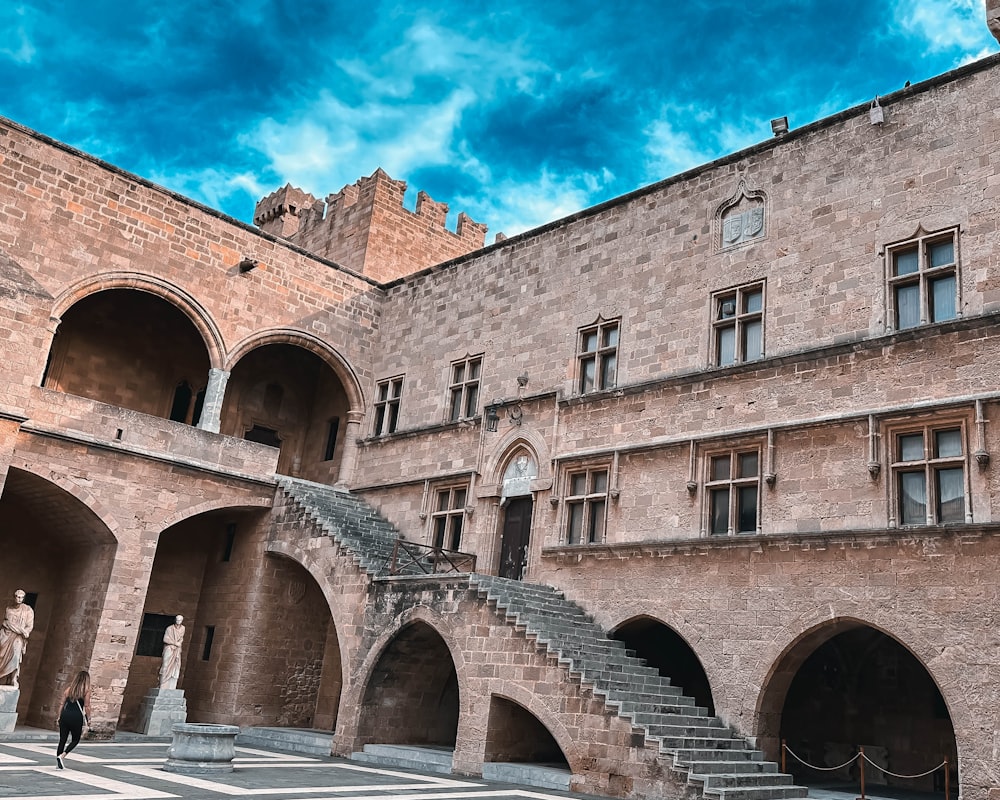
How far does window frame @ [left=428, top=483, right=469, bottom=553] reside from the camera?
19.1 metres

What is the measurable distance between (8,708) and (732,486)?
40.9 ft

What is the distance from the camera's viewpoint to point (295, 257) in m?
22.1

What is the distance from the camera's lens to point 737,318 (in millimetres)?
15664

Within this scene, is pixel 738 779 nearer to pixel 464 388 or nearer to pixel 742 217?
pixel 742 217

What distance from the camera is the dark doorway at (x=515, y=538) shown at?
17688mm

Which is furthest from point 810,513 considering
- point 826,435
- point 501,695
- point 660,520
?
point 501,695

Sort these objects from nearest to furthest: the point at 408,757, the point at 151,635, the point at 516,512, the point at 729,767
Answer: the point at 729,767
the point at 408,757
the point at 516,512
the point at 151,635

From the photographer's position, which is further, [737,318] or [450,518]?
[450,518]

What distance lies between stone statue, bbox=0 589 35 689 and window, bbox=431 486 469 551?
770 centimetres

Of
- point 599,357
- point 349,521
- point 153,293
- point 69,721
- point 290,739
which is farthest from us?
point 153,293

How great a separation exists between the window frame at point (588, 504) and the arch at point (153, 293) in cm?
849

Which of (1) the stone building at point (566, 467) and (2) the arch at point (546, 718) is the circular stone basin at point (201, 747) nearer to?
(1) the stone building at point (566, 467)

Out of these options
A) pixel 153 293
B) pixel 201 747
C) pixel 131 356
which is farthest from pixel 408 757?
pixel 131 356

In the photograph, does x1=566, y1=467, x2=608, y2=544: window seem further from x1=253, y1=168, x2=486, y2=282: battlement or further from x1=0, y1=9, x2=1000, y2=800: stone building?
x1=253, y1=168, x2=486, y2=282: battlement
